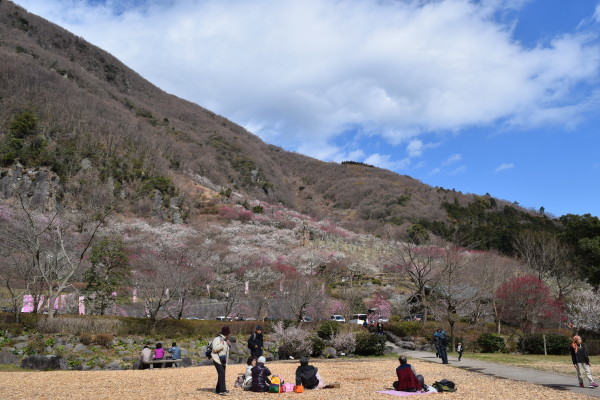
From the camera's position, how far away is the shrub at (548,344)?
2006cm

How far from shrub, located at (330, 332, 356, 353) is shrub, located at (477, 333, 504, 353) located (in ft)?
23.3

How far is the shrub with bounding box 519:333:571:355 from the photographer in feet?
65.8

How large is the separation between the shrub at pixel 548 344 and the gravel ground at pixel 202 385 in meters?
8.97

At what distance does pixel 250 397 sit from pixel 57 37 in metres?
153

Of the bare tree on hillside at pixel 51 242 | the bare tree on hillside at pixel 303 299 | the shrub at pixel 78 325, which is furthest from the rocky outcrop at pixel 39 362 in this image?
the bare tree on hillside at pixel 303 299

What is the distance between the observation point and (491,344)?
70.2 feet

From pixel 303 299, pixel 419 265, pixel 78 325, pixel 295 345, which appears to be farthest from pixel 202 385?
pixel 419 265

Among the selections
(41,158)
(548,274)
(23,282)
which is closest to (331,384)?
(23,282)

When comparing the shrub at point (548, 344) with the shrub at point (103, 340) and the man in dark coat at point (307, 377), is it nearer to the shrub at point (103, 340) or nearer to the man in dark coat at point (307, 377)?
the man in dark coat at point (307, 377)

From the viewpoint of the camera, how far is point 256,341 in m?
12.5

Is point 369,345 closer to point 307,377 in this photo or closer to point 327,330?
point 327,330

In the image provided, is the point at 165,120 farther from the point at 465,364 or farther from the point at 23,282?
the point at 465,364

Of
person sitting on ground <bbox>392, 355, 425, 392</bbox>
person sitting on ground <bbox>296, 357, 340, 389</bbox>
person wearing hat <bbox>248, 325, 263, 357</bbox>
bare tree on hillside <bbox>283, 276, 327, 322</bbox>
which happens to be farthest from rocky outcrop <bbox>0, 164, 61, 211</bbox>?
person sitting on ground <bbox>392, 355, 425, 392</bbox>

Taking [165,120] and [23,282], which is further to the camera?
[165,120]
